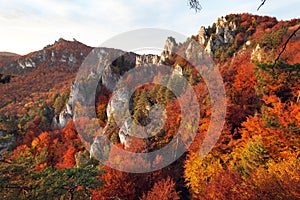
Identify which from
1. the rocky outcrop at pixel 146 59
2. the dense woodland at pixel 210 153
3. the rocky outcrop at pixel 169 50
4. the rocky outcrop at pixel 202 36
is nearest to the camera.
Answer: the dense woodland at pixel 210 153

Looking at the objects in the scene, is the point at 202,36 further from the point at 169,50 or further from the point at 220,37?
the point at 169,50

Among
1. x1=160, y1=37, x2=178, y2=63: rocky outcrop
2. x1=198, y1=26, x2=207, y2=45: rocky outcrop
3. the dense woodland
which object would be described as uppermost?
x1=198, y1=26, x2=207, y2=45: rocky outcrop

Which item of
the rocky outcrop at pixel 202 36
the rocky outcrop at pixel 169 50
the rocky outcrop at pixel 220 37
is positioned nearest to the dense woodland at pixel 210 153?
the rocky outcrop at pixel 220 37

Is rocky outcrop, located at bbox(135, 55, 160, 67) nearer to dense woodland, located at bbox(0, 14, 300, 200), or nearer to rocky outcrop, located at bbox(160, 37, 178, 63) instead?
rocky outcrop, located at bbox(160, 37, 178, 63)

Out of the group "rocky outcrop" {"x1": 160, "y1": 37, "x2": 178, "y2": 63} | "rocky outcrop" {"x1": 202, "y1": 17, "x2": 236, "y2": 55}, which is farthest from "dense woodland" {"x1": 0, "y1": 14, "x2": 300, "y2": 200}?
"rocky outcrop" {"x1": 160, "y1": 37, "x2": 178, "y2": 63}

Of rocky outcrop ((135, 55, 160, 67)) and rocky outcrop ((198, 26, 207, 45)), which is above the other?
rocky outcrop ((198, 26, 207, 45))

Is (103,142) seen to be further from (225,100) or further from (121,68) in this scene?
(121,68)

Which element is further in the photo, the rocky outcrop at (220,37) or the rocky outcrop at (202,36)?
the rocky outcrop at (202,36)

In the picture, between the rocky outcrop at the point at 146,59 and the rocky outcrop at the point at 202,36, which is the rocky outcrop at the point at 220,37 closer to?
the rocky outcrop at the point at 202,36

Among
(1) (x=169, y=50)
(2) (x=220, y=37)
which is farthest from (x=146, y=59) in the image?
(2) (x=220, y=37)

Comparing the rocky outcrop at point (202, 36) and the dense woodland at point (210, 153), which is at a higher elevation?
the rocky outcrop at point (202, 36)

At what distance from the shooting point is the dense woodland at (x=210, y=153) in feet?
38.5

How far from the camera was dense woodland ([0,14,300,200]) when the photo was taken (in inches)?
462

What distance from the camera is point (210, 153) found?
76.1 feet
